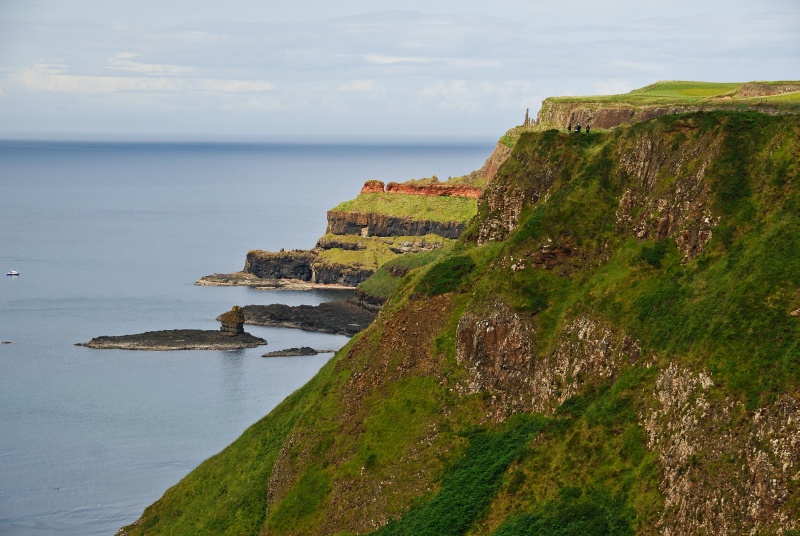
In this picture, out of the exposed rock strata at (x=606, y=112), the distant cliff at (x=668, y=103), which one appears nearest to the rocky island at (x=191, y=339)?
the exposed rock strata at (x=606, y=112)

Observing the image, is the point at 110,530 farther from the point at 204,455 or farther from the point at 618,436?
the point at 618,436

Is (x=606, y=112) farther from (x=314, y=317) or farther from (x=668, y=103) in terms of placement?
(x=314, y=317)

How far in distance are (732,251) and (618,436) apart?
382 inches

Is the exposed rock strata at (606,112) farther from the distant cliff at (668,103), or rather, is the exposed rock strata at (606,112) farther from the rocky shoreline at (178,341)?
the rocky shoreline at (178,341)

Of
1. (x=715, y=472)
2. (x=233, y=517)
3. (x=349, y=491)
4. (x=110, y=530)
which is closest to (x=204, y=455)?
(x=110, y=530)

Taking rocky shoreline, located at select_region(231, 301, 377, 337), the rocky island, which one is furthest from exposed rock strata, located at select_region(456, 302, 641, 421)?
rocky shoreline, located at select_region(231, 301, 377, 337)

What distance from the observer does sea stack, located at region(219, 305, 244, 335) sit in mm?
167087

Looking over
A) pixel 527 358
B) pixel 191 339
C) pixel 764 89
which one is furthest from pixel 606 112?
pixel 191 339

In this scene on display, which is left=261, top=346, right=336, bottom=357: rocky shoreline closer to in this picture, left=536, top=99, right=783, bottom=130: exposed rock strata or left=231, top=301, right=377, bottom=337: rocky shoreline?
left=231, top=301, right=377, bottom=337: rocky shoreline

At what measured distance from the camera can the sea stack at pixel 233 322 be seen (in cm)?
16709

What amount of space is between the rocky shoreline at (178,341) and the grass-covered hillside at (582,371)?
82.6m

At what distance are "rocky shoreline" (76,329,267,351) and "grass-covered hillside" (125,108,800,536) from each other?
82.6m

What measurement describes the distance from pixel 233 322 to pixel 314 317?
1941 centimetres

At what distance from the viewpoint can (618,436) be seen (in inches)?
2173
